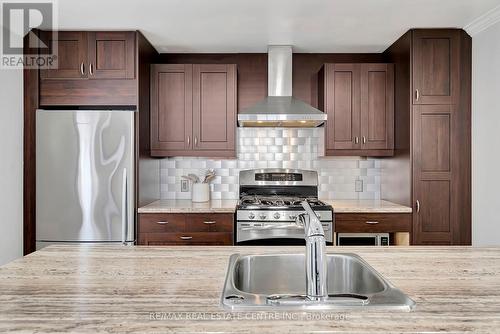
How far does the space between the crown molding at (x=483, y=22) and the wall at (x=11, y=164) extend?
3687 millimetres

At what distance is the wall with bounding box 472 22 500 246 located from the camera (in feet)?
9.21

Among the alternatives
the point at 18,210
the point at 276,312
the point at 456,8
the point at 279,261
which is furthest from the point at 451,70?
the point at 18,210

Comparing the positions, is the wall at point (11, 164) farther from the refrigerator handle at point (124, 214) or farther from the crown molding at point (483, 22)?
the crown molding at point (483, 22)

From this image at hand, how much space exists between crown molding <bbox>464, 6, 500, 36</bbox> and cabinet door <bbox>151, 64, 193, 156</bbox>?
2.39 meters

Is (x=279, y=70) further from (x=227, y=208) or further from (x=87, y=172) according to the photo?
(x=87, y=172)

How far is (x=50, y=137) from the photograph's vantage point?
120 inches

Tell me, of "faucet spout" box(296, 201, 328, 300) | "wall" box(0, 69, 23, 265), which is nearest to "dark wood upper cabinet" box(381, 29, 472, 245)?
"faucet spout" box(296, 201, 328, 300)

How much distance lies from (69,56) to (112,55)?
0.37m

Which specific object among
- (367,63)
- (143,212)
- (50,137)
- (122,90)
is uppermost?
(367,63)

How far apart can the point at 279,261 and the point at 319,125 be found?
2384 mm

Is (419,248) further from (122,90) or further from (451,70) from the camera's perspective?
(122,90)

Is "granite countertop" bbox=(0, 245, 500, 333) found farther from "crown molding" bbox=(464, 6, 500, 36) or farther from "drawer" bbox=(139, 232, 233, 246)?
"crown molding" bbox=(464, 6, 500, 36)

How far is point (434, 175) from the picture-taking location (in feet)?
10.2

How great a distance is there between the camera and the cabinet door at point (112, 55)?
124 inches
